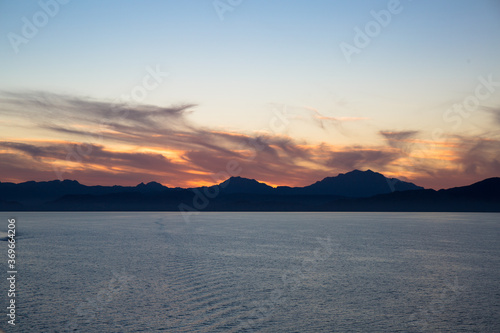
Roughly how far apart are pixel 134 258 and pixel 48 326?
2995 centimetres

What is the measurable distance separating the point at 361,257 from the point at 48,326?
41.1 metres

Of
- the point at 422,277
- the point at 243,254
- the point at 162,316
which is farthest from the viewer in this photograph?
the point at 243,254

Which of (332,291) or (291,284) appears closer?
(332,291)

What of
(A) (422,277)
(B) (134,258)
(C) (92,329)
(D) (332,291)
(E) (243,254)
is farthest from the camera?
(E) (243,254)

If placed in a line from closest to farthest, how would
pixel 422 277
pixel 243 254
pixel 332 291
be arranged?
pixel 332 291, pixel 422 277, pixel 243 254

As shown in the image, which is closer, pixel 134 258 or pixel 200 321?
pixel 200 321

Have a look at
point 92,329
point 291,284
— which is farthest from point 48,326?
point 291,284

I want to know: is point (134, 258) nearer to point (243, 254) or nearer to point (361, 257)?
point (243, 254)

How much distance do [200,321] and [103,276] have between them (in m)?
19.2

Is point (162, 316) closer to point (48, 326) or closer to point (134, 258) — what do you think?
point (48, 326)

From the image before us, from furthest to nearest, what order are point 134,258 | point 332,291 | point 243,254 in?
point 243,254 → point 134,258 → point 332,291

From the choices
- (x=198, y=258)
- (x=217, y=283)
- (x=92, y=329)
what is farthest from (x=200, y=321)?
(x=198, y=258)

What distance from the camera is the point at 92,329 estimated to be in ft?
78.4

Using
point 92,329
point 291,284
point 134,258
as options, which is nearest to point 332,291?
point 291,284
